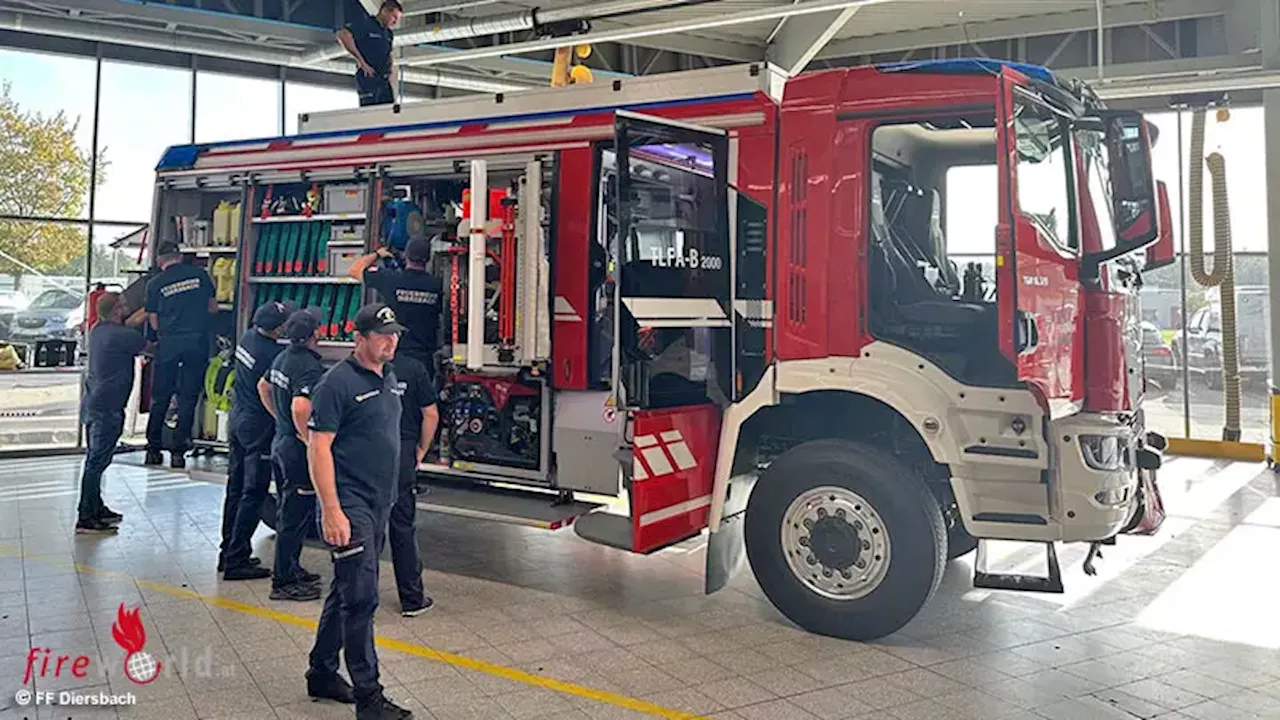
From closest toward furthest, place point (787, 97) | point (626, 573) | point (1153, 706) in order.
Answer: point (1153, 706) < point (787, 97) < point (626, 573)

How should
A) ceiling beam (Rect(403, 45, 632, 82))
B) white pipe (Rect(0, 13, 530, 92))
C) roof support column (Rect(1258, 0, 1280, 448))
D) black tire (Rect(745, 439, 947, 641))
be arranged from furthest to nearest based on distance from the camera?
ceiling beam (Rect(403, 45, 632, 82)), roof support column (Rect(1258, 0, 1280, 448)), white pipe (Rect(0, 13, 530, 92)), black tire (Rect(745, 439, 947, 641))

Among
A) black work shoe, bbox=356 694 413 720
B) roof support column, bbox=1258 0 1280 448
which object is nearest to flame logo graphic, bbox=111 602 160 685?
black work shoe, bbox=356 694 413 720

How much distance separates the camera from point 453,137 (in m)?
6.36

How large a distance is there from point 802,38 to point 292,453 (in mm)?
8830

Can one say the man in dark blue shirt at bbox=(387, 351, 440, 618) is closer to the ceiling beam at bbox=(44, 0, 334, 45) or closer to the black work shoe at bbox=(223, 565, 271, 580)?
the black work shoe at bbox=(223, 565, 271, 580)

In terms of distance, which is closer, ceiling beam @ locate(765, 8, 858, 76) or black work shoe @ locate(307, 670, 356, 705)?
black work shoe @ locate(307, 670, 356, 705)

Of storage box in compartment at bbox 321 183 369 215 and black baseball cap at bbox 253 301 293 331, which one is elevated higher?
storage box in compartment at bbox 321 183 369 215

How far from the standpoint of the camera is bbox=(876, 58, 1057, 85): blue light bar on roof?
458 centimetres

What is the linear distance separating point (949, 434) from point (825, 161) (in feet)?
5.18

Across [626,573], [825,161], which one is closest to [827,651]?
[626,573]

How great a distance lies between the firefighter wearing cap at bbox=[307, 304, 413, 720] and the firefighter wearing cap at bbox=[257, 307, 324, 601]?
0.75 metres

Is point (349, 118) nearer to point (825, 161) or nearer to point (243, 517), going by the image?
point (243, 517)

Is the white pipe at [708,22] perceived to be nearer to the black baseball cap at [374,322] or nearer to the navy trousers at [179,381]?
the navy trousers at [179,381]

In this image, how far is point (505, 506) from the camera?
19.5 feet
